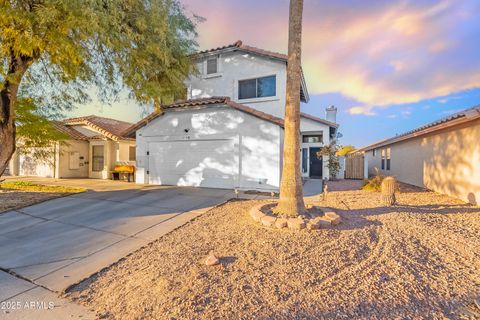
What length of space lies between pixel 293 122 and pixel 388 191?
4.66 metres

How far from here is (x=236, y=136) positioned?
32.8 feet

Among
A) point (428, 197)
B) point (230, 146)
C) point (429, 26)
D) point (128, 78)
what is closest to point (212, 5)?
point (128, 78)

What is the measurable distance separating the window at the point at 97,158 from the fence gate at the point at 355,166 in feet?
62.9

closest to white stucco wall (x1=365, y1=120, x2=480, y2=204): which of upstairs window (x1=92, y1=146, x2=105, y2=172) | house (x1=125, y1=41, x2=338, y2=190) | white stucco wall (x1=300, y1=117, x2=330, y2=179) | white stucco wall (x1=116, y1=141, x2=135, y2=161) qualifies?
white stucco wall (x1=300, y1=117, x2=330, y2=179)

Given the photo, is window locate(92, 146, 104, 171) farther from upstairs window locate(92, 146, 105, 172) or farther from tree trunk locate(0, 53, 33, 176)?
tree trunk locate(0, 53, 33, 176)

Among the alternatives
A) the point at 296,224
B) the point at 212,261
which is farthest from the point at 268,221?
the point at 212,261

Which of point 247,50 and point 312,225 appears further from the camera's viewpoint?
point 247,50

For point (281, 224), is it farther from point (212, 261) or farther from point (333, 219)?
point (212, 261)

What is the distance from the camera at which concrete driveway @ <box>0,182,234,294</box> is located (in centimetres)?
365

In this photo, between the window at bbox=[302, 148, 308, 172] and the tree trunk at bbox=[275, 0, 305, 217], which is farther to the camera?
the window at bbox=[302, 148, 308, 172]

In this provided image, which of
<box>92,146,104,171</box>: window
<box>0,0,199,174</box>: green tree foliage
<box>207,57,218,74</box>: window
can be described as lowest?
<box>92,146,104,171</box>: window

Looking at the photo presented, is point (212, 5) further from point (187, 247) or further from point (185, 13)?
point (187, 247)

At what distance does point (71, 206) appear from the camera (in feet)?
23.9

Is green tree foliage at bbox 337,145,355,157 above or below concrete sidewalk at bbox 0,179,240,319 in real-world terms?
above
